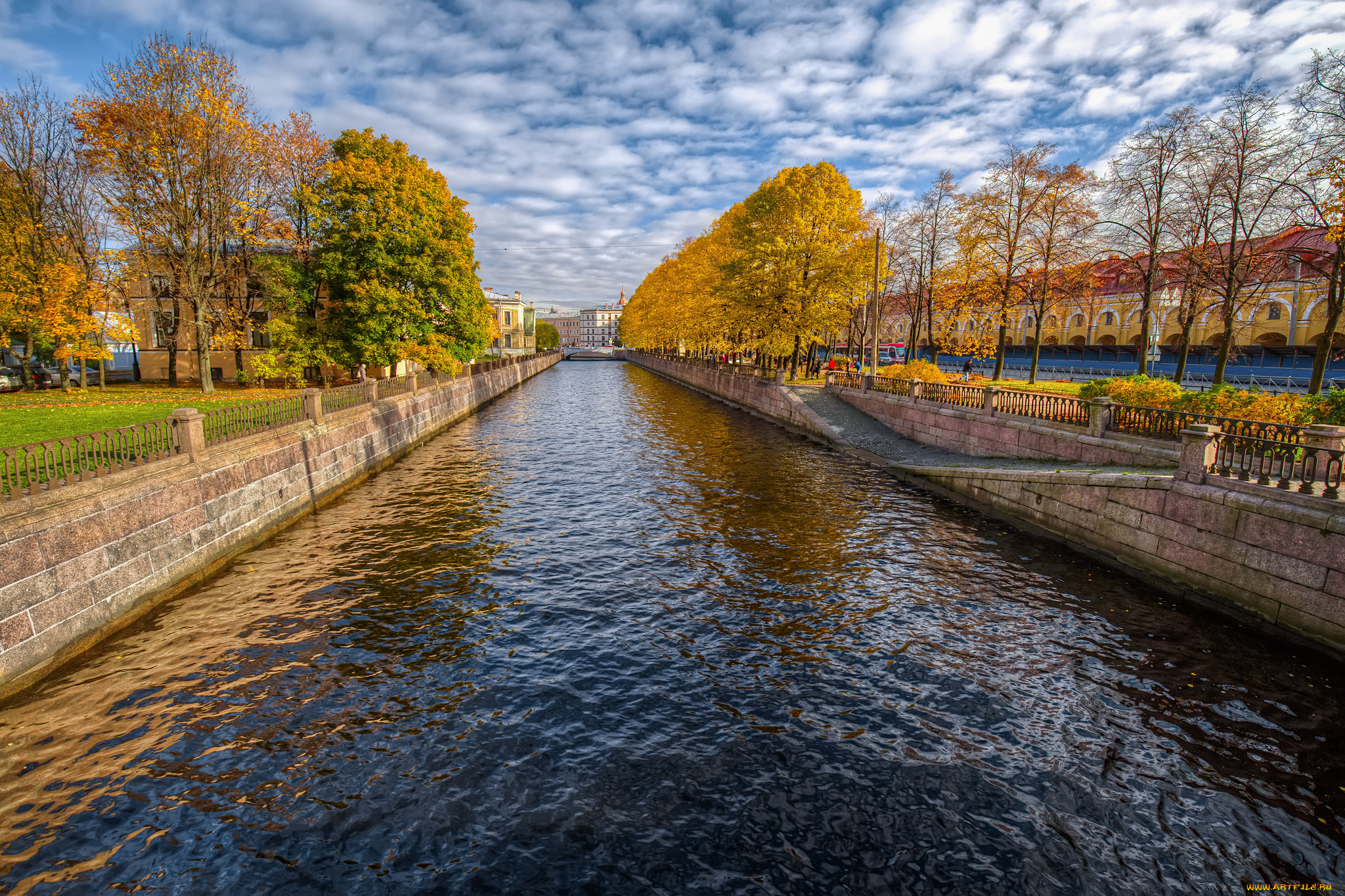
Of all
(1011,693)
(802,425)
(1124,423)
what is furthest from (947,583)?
(802,425)

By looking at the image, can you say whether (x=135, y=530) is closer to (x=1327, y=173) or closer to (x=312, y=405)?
(x=312, y=405)

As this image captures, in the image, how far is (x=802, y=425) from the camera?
97.7 feet

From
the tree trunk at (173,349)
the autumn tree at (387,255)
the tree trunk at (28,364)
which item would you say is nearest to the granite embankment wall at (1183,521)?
the autumn tree at (387,255)

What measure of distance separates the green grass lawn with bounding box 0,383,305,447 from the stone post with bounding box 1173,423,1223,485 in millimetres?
19435

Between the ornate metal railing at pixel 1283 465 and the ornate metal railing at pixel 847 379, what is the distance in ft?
65.5

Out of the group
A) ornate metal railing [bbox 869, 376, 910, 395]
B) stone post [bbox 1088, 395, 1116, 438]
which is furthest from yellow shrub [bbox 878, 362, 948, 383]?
stone post [bbox 1088, 395, 1116, 438]

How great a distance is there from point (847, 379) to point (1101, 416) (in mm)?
17564

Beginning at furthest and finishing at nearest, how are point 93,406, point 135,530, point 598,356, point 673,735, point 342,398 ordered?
point 598,356, point 93,406, point 342,398, point 135,530, point 673,735

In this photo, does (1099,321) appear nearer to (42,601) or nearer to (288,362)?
(288,362)

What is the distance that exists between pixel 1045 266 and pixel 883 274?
11871 mm

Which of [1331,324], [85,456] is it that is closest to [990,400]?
[1331,324]

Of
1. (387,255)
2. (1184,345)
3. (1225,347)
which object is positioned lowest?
(1225,347)

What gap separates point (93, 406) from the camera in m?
21.0

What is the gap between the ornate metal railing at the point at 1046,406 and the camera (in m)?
16.2
